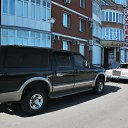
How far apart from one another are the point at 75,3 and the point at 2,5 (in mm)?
11468

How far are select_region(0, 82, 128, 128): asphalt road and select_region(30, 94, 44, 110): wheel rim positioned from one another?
30 centimetres

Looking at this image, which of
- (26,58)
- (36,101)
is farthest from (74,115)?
(26,58)

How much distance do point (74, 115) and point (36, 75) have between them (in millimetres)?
1617

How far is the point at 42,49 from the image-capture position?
8180 millimetres

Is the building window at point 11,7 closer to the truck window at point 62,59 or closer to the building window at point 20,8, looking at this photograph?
the building window at point 20,8

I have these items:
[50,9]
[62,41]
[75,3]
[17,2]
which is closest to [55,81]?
[17,2]

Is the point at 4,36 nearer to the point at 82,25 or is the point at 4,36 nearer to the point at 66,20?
the point at 66,20

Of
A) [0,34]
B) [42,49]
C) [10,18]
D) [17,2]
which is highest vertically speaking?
[17,2]

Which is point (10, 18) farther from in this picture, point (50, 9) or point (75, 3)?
point (75, 3)

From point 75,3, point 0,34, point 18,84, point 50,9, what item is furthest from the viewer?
point 75,3

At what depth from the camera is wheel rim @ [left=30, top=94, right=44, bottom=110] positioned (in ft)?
24.7

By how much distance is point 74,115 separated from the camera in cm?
744

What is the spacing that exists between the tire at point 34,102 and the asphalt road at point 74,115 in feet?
0.66

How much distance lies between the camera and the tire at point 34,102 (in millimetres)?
7340
